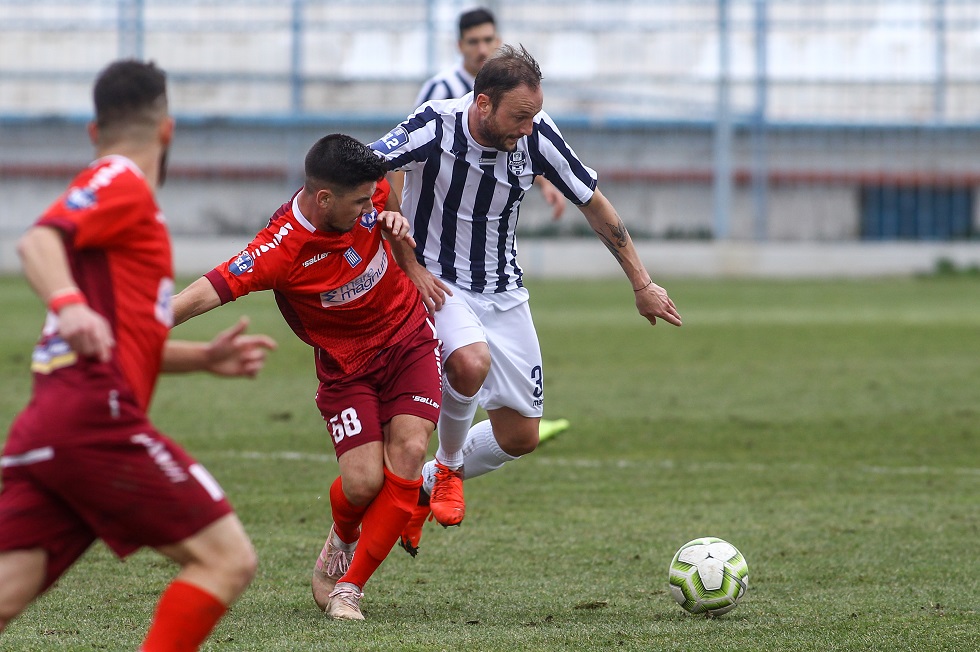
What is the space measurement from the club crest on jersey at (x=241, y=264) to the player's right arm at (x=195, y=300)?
95 mm

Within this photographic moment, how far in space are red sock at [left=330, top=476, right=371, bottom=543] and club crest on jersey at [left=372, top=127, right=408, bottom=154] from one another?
4.48 ft

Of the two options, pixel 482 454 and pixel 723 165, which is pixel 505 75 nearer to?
pixel 482 454

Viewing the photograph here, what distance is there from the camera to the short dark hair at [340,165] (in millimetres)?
4531

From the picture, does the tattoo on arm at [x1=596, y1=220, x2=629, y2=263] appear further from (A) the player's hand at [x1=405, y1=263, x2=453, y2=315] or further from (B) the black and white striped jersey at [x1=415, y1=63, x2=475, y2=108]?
(B) the black and white striped jersey at [x1=415, y1=63, x2=475, y2=108]

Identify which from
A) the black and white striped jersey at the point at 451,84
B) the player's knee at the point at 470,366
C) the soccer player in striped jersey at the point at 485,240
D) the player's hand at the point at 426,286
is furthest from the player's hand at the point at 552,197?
the player's hand at the point at 426,286

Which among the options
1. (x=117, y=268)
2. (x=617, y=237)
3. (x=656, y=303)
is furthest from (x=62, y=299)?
(x=617, y=237)

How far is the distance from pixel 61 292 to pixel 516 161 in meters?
2.96

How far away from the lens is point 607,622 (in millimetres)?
4520

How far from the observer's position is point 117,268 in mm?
3143

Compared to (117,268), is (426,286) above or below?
below

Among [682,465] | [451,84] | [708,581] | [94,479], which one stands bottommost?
[682,465]

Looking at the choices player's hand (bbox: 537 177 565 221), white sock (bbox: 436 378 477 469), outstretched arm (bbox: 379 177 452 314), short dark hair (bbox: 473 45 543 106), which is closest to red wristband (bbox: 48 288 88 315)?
outstretched arm (bbox: 379 177 452 314)

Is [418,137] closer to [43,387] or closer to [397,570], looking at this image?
[397,570]

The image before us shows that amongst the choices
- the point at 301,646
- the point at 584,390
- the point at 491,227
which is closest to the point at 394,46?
the point at 584,390
